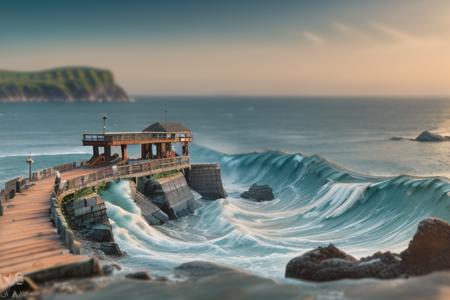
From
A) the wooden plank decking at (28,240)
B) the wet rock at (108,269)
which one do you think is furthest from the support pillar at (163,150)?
the wet rock at (108,269)

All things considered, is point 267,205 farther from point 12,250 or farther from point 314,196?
point 12,250

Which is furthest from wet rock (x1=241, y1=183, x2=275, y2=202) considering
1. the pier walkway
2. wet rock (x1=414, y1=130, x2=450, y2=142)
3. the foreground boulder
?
wet rock (x1=414, y1=130, x2=450, y2=142)

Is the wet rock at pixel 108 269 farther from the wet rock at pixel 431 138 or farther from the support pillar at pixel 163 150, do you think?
the wet rock at pixel 431 138

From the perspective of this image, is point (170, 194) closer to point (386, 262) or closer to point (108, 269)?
point (108, 269)

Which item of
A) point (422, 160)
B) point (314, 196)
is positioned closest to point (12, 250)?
point (314, 196)

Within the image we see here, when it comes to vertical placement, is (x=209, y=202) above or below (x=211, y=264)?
below

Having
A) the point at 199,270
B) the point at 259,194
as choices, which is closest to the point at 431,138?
the point at 259,194

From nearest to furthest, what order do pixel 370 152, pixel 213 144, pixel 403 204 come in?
pixel 403 204
pixel 370 152
pixel 213 144
